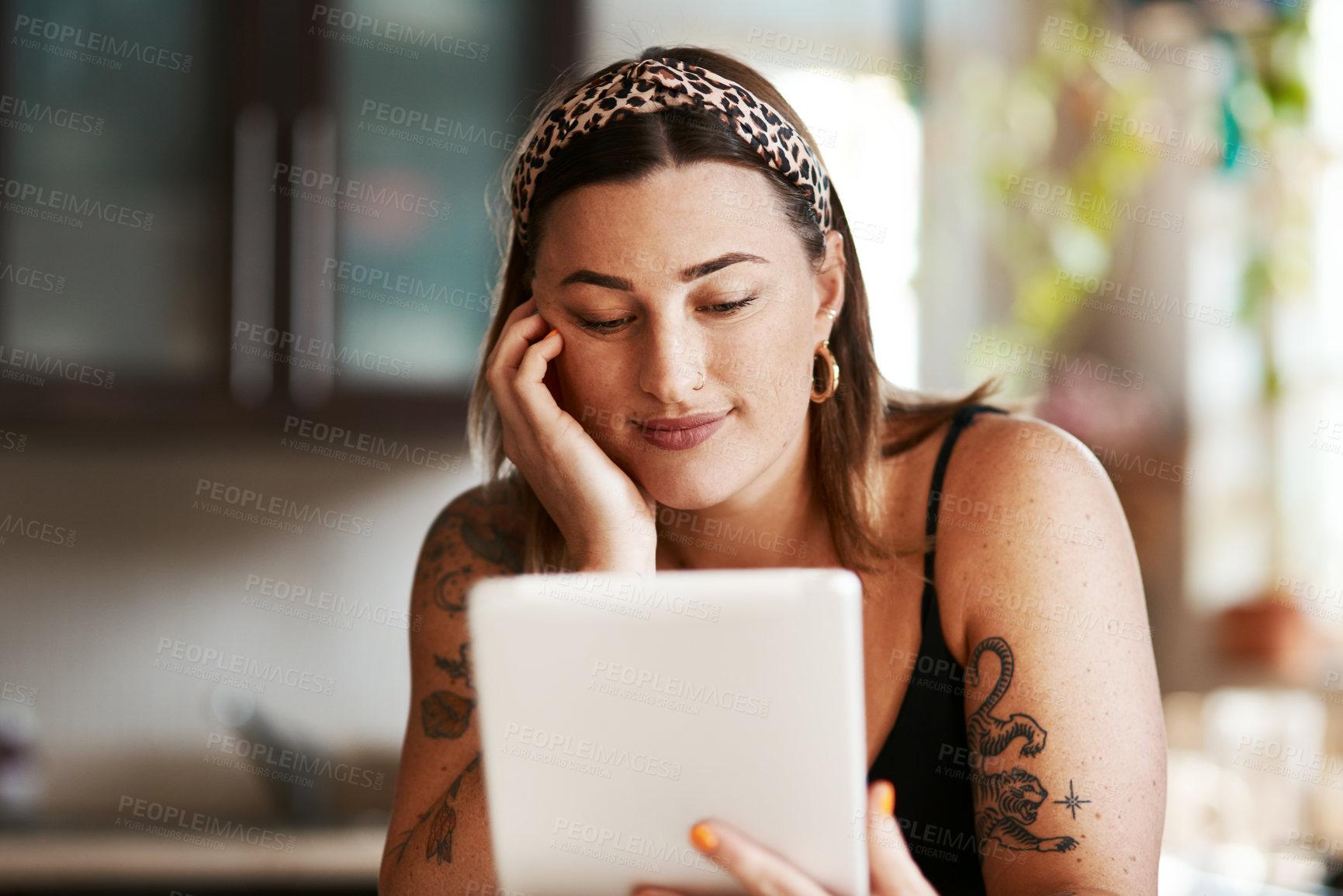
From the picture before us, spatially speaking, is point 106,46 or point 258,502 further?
point 258,502

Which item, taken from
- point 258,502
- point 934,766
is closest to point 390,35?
point 258,502

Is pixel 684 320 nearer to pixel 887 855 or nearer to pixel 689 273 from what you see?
pixel 689 273

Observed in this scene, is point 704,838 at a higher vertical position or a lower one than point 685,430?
lower

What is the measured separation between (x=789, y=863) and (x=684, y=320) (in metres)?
0.57

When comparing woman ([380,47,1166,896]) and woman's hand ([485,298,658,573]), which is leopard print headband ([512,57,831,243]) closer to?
woman ([380,47,1166,896])

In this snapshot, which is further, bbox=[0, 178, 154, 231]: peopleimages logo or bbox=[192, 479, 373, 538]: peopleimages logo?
bbox=[192, 479, 373, 538]: peopleimages logo

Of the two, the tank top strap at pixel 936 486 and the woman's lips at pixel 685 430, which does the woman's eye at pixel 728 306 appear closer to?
the woman's lips at pixel 685 430

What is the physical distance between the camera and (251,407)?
7.98 feet

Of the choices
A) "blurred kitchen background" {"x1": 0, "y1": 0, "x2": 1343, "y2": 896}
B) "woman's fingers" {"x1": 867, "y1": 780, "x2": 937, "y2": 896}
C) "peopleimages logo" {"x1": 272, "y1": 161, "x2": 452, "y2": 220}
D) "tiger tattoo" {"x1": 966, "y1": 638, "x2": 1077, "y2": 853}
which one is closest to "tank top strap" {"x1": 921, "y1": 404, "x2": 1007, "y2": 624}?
"tiger tattoo" {"x1": 966, "y1": 638, "x2": 1077, "y2": 853}

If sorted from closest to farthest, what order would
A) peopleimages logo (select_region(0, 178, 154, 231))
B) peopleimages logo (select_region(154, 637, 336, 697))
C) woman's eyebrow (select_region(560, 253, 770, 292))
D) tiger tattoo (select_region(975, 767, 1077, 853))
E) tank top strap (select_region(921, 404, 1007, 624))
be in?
tiger tattoo (select_region(975, 767, 1077, 853))
woman's eyebrow (select_region(560, 253, 770, 292))
tank top strap (select_region(921, 404, 1007, 624))
peopleimages logo (select_region(0, 178, 154, 231))
peopleimages logo (select_region(154, 637, 336, 697))

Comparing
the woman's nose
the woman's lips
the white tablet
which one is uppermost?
the woman's nose

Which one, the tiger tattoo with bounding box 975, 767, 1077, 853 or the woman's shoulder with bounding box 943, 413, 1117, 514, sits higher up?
the woman's shoulder with bounding box 943, 413, 1117, 514

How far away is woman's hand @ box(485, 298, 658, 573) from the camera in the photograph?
1.26 m

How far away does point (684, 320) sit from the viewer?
1.19 meters
